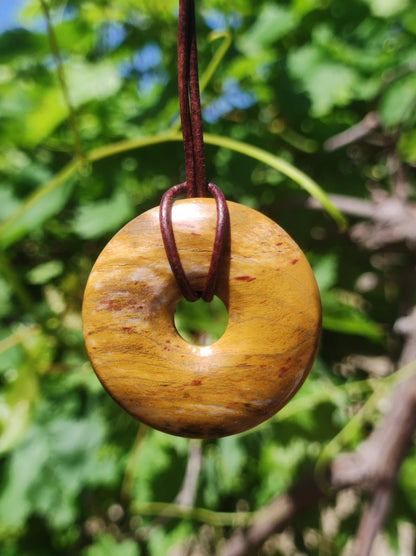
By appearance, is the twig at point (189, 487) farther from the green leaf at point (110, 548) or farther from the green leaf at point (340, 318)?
the green leaf at point (340, 318)

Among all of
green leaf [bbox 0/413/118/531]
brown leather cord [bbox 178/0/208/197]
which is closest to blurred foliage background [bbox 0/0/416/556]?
green leaf [bbox 0/413/118/531]

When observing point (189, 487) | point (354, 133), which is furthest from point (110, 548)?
point (354, 133)

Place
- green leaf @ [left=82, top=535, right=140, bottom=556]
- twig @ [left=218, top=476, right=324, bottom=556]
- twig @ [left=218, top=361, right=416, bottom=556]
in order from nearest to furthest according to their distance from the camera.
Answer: twig @ [left=218, top=361, right=416, bottom=556] → twig @ [left=218, top=476, right=324, bottom=556] → green leaf @ [left=82, top=535, right=140, bottom=556]

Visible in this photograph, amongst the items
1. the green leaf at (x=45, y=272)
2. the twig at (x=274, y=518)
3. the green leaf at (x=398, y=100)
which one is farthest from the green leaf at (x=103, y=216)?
the twig at (x=274, y=518)

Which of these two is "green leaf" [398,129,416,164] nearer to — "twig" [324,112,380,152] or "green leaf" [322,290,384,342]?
"twig" [324,112,380,152]

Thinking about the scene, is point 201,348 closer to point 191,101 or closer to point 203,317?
point 191,101

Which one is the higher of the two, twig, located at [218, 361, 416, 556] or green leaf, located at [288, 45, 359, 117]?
green leaf, located at [288, 45, 359, 117]

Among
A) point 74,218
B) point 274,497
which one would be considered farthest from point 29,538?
point 74,218

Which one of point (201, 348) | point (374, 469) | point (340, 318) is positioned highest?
point (201, 348)
